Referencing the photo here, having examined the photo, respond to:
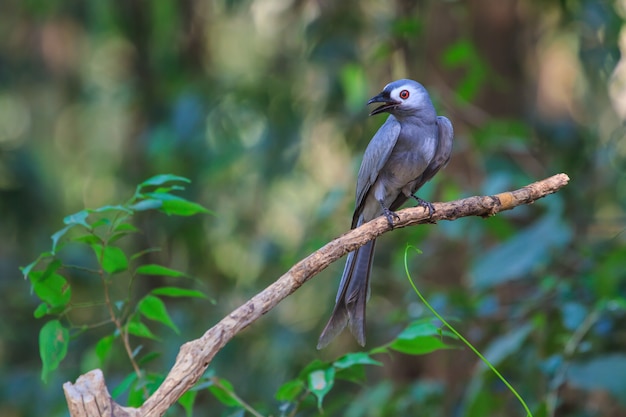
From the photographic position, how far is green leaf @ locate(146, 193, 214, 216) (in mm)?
2568

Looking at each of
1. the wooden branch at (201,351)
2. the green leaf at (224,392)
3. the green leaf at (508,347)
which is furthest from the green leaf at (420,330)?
the green leaf at (508,347)

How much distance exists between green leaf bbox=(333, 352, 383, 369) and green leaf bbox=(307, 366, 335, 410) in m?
0.03

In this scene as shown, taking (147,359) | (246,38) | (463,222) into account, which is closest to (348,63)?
(463,222)

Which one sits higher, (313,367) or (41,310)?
(41,310)

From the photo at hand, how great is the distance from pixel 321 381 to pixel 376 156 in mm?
1208

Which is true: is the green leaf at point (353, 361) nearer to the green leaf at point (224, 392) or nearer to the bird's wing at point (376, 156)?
the green leaf at point (224, 392)

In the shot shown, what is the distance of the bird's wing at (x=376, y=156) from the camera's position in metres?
3.52

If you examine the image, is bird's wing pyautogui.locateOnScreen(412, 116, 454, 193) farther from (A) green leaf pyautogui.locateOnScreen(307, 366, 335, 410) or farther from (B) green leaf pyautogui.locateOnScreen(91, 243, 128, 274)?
(B) green leaf pyautogui.locateOnScreen(91, 243, 128, 274)

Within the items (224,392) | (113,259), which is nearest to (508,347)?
(224,392)

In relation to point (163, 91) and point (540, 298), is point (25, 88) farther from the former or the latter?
point (540, 298)

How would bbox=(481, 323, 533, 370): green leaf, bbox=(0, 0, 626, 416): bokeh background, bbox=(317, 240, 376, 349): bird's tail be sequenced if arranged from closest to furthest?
bbox=(317, 240, 376, 349): bird's tail → bbox=(481, 323, 533, 370): green leaf → bbox=(0, 0, 626, 416): bokeh background

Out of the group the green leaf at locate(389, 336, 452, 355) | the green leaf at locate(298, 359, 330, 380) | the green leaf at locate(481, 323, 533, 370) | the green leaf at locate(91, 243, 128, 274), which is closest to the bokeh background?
the green leaf at locate(481, 323, 533, 370)

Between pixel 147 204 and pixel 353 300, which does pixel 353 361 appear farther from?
pixel 147 204

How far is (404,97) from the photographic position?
3.59 m
